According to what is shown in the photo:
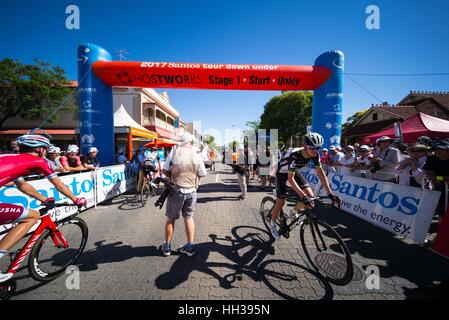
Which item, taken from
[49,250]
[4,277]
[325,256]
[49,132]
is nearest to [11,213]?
[4,277]

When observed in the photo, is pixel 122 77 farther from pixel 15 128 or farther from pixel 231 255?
pixel 15 128

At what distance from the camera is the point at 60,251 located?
3217 millimetres

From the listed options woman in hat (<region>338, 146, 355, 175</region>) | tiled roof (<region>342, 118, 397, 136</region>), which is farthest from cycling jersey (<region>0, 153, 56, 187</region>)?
tiled roof (<region>342, 118, 397, 136</region>)

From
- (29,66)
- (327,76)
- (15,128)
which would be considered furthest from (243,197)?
(15,128)

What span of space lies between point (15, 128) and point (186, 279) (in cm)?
3559

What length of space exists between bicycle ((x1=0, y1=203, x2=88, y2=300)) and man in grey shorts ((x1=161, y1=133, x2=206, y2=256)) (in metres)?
1.27

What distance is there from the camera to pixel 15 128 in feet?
82.6

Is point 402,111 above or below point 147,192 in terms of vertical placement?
above

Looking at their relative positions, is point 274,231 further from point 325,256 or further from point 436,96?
point 436,96

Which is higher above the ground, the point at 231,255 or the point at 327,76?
the point at 327,76

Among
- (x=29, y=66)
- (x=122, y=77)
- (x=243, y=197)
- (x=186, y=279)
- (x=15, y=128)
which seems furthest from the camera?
(x=15, y=128)

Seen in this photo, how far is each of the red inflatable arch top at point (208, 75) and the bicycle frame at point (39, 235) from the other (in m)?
7.04

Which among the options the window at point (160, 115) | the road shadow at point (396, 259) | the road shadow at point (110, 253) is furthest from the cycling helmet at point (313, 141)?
the window at point (160, 115)

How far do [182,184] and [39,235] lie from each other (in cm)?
194
